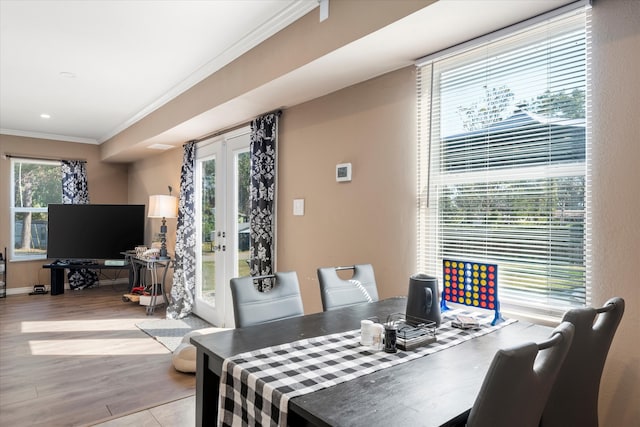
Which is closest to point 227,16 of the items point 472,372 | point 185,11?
point 185,11

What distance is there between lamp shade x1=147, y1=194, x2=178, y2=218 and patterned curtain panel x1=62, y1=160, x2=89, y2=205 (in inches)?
85.1

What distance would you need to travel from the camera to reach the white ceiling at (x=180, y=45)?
197cm

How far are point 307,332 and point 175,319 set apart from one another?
12.2 ft

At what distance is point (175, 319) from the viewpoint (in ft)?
15.8

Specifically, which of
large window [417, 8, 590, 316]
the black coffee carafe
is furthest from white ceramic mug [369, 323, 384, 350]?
large window [417, 8, 590, 316]

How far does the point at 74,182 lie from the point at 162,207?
2.38 metres

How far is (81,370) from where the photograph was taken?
10.5 ft

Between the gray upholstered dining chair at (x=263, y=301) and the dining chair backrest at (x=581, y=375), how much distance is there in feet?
3.77

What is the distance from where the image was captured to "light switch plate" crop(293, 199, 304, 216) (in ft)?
10.8

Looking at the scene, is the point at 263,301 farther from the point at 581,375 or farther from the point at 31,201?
the point at 31,201

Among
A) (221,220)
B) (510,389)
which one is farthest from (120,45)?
(510,389)

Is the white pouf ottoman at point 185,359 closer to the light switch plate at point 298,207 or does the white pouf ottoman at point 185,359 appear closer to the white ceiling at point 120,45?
the light switch plate at point 298,207

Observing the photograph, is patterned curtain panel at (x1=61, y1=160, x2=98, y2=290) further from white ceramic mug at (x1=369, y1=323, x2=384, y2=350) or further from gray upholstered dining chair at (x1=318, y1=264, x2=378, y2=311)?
white ceramic mug at (x1=369, y1=323, x2=384, y2=350)

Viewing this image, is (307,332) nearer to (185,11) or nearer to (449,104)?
(449,104)
